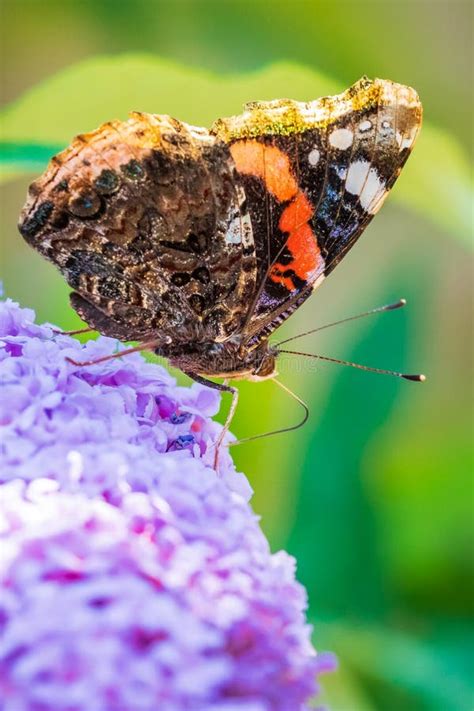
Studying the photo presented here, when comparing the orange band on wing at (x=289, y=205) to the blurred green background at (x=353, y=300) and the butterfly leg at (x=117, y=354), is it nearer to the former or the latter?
the butterfly leg at (x=117, y=354)

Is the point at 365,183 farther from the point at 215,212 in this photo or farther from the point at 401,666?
the point at 401,666

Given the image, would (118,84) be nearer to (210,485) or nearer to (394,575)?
(394,575)

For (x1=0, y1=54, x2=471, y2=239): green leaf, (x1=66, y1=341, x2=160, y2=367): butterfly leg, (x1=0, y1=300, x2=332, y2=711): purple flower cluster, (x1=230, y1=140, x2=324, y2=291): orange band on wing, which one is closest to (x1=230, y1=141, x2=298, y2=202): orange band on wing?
(x1=230, y1=140, x2=324, y2=291): orange band on wing

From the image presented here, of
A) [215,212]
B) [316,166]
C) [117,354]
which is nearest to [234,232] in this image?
[215,212]

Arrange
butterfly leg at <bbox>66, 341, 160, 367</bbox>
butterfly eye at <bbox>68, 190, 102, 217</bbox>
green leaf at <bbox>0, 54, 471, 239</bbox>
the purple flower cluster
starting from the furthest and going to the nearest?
green leaf at <bbox>0, 54, 471, 239</bbox>, butterfly eye at <bbox>68, 190, 102, 217</bbox>, butterfly leg at <bbox>66, 341, 160, 367</bbox>, the purple flower cluster

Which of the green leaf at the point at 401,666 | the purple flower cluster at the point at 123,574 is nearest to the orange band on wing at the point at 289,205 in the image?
the purple flower cluster at the point at 123,574

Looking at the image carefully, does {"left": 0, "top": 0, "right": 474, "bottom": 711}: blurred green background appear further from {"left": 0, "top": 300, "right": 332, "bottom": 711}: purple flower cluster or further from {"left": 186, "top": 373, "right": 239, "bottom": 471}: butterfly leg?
{"left": 0, "top": 300, "right": 332, "bottom": 711}: purple flower cluster
